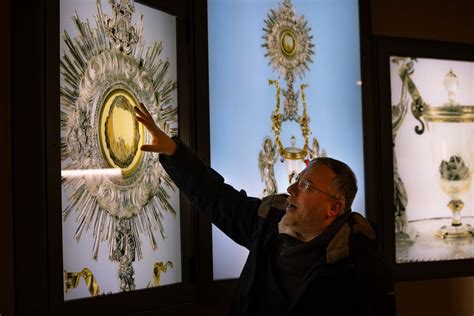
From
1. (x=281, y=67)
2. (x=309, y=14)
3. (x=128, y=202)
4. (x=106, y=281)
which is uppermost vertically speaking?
(x=309, y=14)

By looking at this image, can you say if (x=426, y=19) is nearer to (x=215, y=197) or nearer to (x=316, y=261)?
(x=215, y=197)

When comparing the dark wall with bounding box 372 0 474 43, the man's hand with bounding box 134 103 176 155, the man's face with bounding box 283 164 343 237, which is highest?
the dark wall with bounding box 372 0 474 43

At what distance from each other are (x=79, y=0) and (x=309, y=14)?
138 centimetres

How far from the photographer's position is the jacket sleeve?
2.52 meters

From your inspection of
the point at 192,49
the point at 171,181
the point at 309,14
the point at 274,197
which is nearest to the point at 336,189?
the point at 274,197

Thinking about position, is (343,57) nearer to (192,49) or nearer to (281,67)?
(281,67)

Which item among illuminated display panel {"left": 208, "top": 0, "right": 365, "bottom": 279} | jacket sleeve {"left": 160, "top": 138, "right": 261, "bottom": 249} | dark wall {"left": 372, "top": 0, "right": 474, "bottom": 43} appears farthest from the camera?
dark wall {"left": 372, "top": 0, "right": 474, "bottom": 43}

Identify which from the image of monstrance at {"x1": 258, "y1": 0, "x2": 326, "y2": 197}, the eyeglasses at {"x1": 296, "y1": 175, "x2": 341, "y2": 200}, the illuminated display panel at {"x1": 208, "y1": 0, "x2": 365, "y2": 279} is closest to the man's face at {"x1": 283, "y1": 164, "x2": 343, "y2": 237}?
the eyeglasses at {"x1": 296, "y1": 175, "x2": 341, "y2": 200}

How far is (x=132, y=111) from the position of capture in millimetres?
2631

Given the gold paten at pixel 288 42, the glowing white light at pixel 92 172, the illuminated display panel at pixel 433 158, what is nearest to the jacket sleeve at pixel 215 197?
the glowing white light at pixel 92 172

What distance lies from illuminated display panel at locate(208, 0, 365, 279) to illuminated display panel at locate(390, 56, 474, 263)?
1.08 feet

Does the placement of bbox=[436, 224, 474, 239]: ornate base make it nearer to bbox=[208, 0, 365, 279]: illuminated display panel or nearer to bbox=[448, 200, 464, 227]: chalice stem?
bbox=[448, 200, 464, 227]: chalice stem

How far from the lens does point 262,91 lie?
3262mm

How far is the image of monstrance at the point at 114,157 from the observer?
2354 mm
